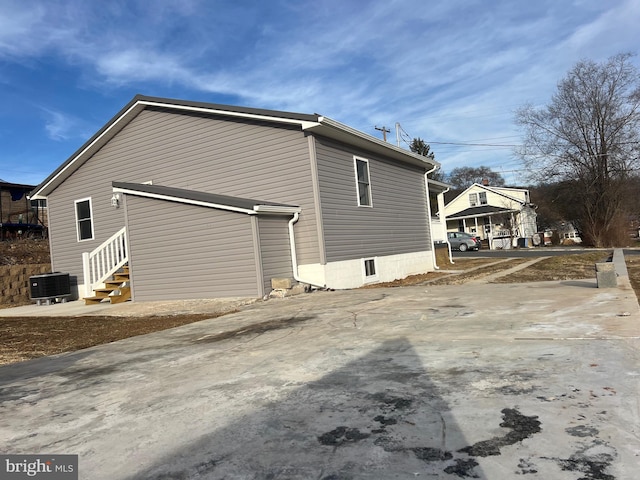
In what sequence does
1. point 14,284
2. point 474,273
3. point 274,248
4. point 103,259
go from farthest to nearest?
point 14,284, point 474,273, point 103,259, point 274,248

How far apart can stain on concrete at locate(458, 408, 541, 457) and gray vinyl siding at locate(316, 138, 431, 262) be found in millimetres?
9119

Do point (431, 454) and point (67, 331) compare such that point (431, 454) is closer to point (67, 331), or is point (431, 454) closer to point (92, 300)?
point (67, 331)

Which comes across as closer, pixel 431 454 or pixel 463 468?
pixel 463 468

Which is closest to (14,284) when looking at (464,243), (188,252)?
(188,252)

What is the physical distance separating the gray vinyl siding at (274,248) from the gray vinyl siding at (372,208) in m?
1.02

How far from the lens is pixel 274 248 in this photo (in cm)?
1141

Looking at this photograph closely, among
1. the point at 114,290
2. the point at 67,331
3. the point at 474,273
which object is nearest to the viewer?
the point at 67,331

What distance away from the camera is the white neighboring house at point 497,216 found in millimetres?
38706

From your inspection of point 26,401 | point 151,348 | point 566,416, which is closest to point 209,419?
point 26,401

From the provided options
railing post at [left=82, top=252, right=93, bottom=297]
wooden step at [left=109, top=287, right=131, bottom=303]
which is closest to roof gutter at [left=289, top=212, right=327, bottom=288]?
wooden step at [left=109, top=287, right=131, bottom=303]

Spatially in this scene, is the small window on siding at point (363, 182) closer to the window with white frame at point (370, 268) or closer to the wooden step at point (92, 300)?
the window with white frame at point (370, 268)

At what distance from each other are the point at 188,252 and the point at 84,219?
6.33 m

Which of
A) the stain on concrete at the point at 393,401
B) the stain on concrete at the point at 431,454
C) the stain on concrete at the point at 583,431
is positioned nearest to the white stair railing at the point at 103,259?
the stain on concrete at the point at 393,401

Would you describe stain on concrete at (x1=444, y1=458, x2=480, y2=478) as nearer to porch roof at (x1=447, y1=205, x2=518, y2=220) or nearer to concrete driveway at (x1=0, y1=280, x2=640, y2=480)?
concrete driveway at (x1=0, y1=280, x2=640, y2=480)
